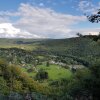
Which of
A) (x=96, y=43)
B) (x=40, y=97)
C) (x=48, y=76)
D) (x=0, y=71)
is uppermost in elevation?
(x=96, y=43)

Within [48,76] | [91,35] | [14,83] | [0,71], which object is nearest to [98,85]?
[91,35]

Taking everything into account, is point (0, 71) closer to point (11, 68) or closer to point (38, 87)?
point (11, 68)

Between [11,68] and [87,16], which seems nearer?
[87,16]

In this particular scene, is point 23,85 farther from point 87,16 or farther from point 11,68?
point 87,16

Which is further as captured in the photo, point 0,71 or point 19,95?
point 0,71

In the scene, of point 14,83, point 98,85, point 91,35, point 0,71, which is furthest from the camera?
point 0,71

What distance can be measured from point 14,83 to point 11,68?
32.3ft

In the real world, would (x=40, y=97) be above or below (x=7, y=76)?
above

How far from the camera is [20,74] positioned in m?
102

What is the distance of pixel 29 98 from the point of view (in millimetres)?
15648

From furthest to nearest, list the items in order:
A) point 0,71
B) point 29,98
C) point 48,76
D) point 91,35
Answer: point 48,76 < point 0,71 < point 91,35 < point 29,98

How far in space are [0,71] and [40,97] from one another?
87130mm

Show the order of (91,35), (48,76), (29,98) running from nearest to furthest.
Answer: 1. (29,98)
2. (91,35)
3. (48,76)

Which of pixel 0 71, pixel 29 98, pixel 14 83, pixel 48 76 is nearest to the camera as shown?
pixel 29 98
